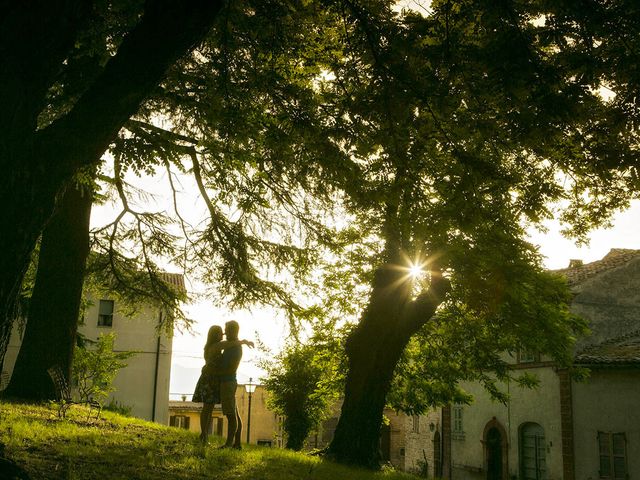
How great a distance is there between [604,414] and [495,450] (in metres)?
7.61

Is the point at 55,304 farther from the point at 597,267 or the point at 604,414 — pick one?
the point at 597,267

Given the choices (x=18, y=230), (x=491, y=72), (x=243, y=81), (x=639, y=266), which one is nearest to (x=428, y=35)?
(x=491, y=72)

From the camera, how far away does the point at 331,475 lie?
24.6 feet

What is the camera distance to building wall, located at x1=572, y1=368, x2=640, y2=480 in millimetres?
20891

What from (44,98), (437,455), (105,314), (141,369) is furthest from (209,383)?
(105,314)

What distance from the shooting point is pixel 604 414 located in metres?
22.1

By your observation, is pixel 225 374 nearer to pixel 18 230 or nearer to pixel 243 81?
pixel 243 81

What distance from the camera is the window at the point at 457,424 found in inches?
1219

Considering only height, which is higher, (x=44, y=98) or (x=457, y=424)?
(x=44, y=98)

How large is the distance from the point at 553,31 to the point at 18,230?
4.55 m

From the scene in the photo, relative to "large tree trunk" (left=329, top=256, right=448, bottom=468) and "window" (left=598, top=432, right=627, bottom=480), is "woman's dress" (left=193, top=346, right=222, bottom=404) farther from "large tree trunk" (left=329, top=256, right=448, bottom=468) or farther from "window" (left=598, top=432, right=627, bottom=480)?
"window" (left=598, top=432, right=627, bottom=480)

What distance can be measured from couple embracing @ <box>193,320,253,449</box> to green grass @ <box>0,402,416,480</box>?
0.53 m

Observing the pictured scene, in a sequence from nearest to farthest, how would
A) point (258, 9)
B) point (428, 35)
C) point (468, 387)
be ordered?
1. point (428, 35)
2. point (258, 9)
3. point (468, 387)

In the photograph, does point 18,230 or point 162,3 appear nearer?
point 18,230
